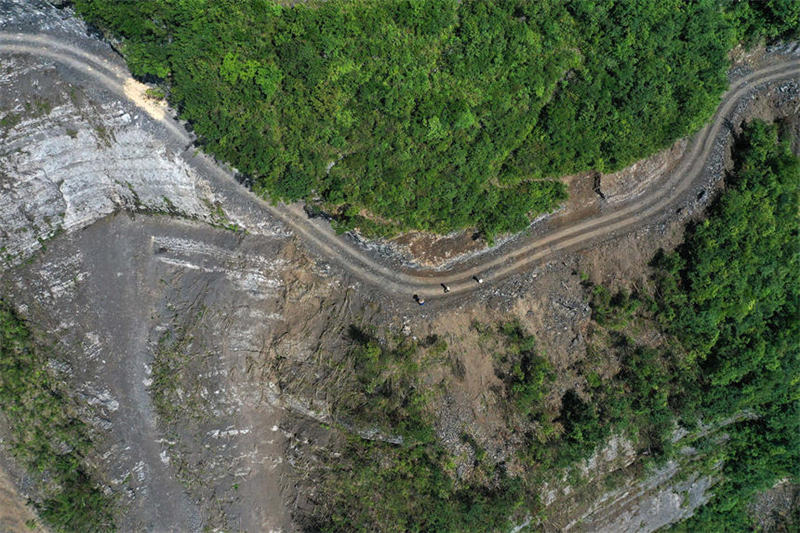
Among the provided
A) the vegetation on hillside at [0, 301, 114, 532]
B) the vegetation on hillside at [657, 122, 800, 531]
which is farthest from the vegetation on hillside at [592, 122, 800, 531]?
the vegetation on hillside at [0, 301, 114, 532]

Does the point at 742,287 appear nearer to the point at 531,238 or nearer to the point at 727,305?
the point at 727,305

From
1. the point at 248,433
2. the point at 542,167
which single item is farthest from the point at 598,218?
the point at 248,433

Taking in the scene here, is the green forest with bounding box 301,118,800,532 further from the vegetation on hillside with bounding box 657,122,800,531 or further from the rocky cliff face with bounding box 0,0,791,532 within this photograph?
the rocky cliff face with bounding box 0,0,791,532

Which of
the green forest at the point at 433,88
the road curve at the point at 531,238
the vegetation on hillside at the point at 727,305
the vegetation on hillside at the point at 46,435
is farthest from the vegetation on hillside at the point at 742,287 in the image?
the vegetation on hillside at the point at 46,435

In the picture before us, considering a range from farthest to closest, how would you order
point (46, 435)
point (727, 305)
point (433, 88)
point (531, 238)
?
1. point (727, 305)
2. point (531, 238)
3. point (46, 435)
4. point (433, 88)

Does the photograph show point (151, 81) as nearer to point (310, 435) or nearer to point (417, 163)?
point (417, 163)

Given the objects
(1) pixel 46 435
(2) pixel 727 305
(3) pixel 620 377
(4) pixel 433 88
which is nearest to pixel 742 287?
(2) pixel 727 305
